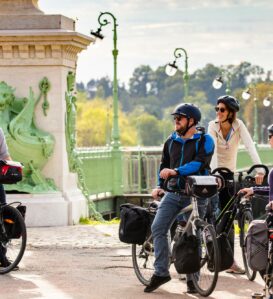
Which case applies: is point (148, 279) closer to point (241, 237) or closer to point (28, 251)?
point (241, 237)

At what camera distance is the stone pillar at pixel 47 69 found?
2091cm

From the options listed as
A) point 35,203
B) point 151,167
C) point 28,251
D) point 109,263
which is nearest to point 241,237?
point 109,263

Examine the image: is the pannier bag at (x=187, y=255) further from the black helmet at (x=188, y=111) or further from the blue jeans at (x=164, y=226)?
the black helmet at (x=188, y=111)

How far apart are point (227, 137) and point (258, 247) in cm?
364

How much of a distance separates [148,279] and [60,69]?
8.61m

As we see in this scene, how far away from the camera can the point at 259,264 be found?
10711 mm

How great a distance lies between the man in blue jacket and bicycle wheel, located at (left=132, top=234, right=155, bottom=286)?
0.48 metres

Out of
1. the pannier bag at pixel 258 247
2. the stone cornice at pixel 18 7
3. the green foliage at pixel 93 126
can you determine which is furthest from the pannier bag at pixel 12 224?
the green foliage at pixel 93 126

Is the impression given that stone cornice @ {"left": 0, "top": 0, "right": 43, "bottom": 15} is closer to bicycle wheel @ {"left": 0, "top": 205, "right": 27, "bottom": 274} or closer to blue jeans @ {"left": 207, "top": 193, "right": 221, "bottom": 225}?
bicycle wheel @ {"left": 0, "top": 205, "right": 27, "bottom": 274}

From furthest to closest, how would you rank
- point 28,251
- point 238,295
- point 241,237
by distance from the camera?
point 28,251, point 241,237, point 238,295

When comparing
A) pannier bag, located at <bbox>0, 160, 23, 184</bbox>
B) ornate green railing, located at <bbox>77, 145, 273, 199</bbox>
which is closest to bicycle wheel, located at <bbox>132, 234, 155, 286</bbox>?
pannier bag, located at <bbox>0, 160, 23, 184</bbox>

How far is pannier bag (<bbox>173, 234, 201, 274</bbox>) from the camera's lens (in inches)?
471

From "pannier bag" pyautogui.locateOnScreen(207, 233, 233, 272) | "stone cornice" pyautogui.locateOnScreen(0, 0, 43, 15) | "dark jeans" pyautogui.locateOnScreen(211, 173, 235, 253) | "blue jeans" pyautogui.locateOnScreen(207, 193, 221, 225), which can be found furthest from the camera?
"stone cornice" pyautogui.locateOnScreen(0, 0, 43, 15)

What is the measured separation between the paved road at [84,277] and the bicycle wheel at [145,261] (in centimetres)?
9
